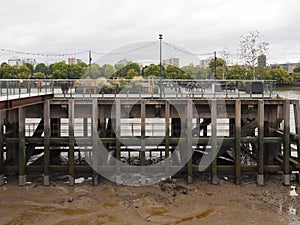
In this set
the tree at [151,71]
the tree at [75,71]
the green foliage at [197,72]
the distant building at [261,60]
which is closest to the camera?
the distant building at [261,60]

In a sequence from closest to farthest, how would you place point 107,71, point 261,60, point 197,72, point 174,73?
point 261,60
point 174,73
point 107,71
point 197,72

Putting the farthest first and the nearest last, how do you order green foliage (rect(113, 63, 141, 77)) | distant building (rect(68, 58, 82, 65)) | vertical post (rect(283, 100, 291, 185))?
distant building (rect(68, 58, 82, 65))
green foliage (rect(113, 63, 141, 77))
vertical post (rect(283, 100, 291, 185))

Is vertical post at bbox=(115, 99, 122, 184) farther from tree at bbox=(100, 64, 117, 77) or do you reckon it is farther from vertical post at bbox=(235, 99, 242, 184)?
tree at bbox=(100, 64, 117, 77)

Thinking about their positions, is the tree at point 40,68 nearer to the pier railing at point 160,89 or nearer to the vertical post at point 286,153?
the pier railing at point 160,89

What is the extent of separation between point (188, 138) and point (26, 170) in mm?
7154

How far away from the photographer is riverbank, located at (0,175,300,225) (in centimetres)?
1199

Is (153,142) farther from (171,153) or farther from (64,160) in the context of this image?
(64,160)

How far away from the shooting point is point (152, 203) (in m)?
13.2

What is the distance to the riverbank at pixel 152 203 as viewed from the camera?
1199 centimetres

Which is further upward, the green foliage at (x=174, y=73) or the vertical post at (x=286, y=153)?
the green foliage at (x=174, y=73)

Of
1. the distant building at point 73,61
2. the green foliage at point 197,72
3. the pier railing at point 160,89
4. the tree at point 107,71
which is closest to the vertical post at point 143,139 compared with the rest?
the pier railing at point 160,89

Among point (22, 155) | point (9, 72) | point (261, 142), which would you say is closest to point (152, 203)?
point (261, 142)

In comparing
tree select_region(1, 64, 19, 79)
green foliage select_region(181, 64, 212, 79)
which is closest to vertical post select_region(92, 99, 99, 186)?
tree select_region(1, 64, 19, 79)

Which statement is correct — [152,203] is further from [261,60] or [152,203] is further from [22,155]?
[261,60]
